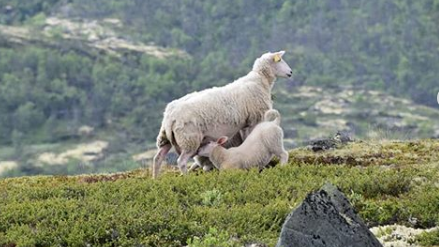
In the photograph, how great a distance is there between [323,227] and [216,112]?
818 centimetres

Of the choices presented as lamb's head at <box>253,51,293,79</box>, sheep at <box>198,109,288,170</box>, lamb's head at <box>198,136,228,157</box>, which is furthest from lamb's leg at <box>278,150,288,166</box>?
lamb's head at <box>253,51,293,79</box>

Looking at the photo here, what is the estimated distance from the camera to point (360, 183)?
16.3 m

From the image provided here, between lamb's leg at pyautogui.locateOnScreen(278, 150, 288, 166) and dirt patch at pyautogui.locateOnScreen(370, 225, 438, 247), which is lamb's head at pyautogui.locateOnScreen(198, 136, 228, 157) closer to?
lamb's leg at pyautogui.locateOnScreen(278, 150, 288, 166)

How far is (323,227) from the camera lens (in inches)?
476

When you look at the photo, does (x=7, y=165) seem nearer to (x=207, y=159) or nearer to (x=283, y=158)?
(x=207, y=159)

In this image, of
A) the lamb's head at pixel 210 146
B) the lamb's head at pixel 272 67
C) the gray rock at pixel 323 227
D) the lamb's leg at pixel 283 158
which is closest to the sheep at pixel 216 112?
the lamb's head at pixel 272 67

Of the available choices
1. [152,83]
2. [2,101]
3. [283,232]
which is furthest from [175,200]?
[152,83]

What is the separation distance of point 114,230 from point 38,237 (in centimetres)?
108

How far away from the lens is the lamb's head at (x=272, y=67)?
869 inches

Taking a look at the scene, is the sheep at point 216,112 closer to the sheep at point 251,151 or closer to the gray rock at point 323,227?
the sheep at point 251,151

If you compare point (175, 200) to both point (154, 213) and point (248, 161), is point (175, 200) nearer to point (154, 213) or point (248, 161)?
point (154, 213)

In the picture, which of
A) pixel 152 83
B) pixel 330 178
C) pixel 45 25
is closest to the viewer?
pixel 330 178

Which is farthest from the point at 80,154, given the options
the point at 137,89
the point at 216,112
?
the point at 216,112

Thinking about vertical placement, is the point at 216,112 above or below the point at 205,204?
below
